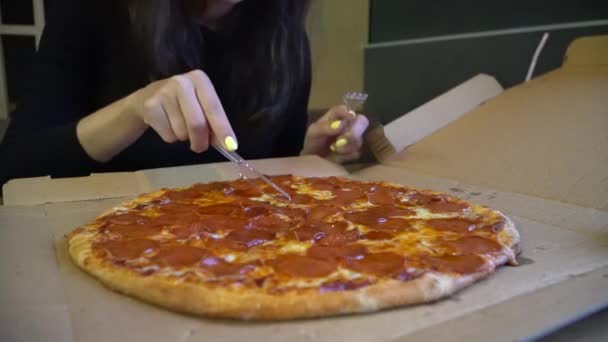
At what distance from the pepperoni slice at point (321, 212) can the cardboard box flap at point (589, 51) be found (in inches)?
33.9

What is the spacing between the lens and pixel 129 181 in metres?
1.24

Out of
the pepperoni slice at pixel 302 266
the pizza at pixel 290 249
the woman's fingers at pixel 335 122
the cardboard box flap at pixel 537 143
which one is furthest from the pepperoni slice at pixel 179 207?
the cardboard box flap at pixel 537 143

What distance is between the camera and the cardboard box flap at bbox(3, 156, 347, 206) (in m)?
1.10

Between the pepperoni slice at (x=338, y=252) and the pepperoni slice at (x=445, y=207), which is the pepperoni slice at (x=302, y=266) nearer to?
the pepperoni slice at (x=338, y=252)

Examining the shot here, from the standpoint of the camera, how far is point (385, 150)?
150cm

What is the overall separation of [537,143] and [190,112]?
826 mm

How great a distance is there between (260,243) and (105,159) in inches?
22.0

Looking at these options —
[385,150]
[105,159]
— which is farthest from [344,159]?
[105,159]

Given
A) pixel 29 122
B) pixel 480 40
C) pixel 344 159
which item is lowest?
pixel 344 159

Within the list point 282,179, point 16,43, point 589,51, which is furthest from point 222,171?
point 16,43

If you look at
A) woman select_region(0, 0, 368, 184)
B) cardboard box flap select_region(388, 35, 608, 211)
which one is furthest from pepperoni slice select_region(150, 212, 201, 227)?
cardboard box flap select_region(388, 35, 608, 211)

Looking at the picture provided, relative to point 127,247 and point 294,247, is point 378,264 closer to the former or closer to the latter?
point 294,247

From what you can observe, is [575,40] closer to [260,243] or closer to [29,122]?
[260,243]

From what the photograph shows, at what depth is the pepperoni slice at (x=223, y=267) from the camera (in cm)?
71
